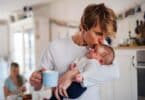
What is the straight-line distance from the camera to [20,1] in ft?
17.0

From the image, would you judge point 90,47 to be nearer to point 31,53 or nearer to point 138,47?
point 138,47

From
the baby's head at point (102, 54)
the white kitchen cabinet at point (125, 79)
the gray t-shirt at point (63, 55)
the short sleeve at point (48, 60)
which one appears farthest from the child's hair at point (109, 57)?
the white kitchen cabinet at point (125, 79)

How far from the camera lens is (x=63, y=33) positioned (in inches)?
207

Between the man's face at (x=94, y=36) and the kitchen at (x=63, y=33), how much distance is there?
2.12 meters

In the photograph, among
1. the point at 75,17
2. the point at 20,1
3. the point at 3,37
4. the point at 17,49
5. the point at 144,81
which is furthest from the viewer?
the point at 3,37

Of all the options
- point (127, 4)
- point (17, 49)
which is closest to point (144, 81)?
point (127, 4)

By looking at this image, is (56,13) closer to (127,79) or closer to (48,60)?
(127,79)

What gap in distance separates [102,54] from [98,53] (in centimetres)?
2

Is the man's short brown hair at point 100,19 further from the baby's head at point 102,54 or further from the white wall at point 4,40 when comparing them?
the white wall at point 4,40

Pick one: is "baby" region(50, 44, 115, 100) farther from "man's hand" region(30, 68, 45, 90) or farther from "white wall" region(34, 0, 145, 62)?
"white wall" region(34, 0, 145, 62)

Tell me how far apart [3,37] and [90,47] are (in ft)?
20.9

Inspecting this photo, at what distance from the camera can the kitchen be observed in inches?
131

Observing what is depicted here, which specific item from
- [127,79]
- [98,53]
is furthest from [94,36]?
[127,79]

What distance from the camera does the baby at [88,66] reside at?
41.5 inches
